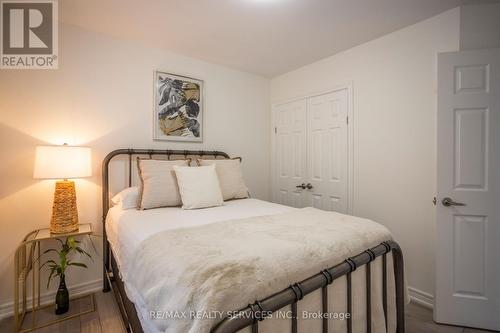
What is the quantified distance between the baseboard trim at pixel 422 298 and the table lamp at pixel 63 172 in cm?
301

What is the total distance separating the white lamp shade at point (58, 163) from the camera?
69.3 inches

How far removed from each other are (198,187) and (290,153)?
166 cm

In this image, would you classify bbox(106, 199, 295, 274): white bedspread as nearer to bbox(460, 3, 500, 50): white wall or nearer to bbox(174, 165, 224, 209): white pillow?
bbox(174, 165, 224, 209): white pillow

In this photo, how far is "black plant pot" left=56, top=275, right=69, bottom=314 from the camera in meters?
1.91

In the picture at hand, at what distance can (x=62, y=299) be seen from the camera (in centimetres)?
192

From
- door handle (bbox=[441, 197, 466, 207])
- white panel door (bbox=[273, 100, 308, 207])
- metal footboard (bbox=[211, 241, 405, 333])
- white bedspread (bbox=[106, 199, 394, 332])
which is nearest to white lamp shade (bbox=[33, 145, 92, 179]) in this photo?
white bedspread (bbox=[106, 199, 394, 332])

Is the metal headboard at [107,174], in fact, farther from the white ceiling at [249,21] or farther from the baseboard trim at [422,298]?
the baseboard trim at [422,298]

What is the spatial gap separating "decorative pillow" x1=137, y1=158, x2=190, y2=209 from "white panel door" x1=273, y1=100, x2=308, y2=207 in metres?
1.71

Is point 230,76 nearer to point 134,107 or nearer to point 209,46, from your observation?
point 209,46

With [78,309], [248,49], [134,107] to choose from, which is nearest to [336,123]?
[248,49]

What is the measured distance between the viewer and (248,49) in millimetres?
2658

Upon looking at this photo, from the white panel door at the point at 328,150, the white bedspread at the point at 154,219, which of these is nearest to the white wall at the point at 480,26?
the white panel door at the point at 328,150

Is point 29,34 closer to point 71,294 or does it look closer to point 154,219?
point 154,219

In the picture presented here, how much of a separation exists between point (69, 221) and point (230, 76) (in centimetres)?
241
